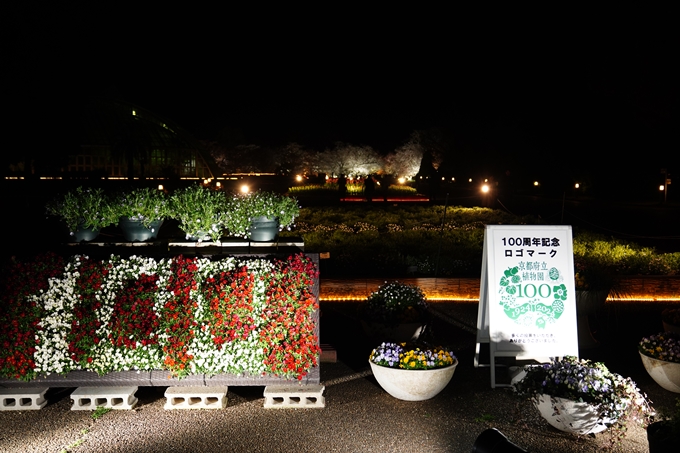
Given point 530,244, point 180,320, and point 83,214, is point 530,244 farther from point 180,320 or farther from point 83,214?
point 83,214

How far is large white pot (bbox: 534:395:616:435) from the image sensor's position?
4.99 m

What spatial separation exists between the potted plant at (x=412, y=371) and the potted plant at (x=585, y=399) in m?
0.85

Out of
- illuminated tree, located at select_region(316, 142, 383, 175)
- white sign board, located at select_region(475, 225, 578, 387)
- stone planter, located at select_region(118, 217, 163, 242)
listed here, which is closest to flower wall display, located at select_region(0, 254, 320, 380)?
stone planter, located at select_region(118, 217, 163, 242)

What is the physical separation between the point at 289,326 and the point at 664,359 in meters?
4.03

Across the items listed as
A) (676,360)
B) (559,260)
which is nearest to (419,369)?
(559,260)

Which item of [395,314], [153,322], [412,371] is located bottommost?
[412,371]

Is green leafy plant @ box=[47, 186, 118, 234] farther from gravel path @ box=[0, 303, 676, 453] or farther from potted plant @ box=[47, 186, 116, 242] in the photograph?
gravel path @ box=[0, 303, 676, 453]

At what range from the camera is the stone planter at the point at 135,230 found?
698cm

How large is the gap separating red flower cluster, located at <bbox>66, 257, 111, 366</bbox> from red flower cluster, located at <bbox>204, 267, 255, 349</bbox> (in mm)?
1123

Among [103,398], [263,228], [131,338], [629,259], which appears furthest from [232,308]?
[629,259]

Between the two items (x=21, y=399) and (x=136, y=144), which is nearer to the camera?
(x=21, y=399)

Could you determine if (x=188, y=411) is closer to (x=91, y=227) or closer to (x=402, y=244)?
(x=91, y=227)

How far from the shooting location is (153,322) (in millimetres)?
5969

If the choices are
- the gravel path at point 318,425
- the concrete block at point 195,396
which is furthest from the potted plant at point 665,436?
the concrete block at point 195,396
